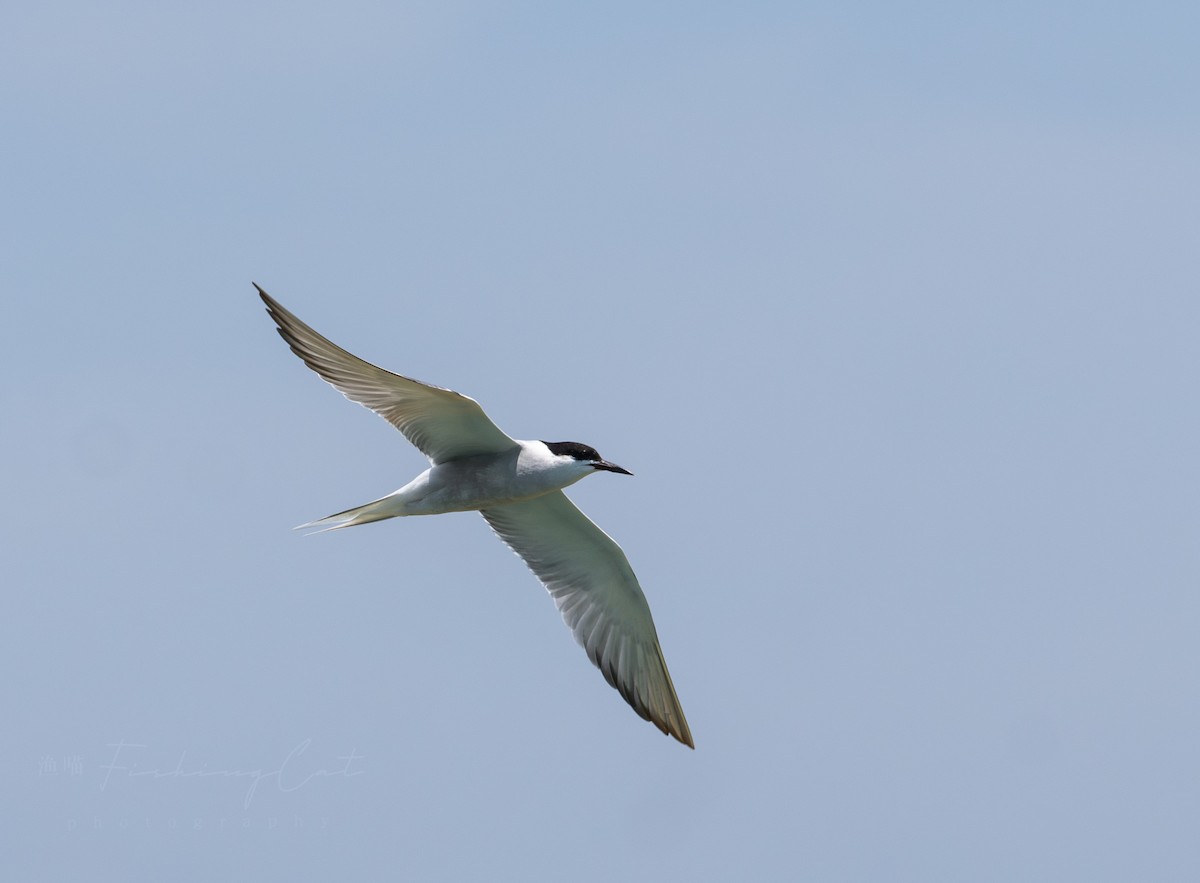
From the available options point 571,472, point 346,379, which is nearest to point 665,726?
point 571,472

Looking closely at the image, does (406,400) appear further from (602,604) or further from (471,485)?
(602,604)

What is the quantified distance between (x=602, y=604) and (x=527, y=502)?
4.59 feet

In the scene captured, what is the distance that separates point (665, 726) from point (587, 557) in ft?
6.09

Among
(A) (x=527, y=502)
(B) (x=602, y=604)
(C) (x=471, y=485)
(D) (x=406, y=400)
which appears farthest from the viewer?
(B) (x=602, y=604)

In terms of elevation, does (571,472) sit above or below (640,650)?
above

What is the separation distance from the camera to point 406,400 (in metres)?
13.5

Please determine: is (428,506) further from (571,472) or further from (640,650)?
(640,650)

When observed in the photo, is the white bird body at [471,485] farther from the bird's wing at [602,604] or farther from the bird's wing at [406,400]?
the bird's wing at [602,604]

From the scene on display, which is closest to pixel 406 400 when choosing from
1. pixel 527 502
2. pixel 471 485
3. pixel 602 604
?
pixel 471 485

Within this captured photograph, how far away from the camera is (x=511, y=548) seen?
15453 millimetres

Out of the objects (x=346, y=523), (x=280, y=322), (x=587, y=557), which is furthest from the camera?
(x=587, y=557)

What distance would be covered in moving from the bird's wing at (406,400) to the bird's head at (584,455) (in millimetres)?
496

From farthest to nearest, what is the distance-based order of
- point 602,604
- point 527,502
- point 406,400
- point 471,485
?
point 602,604 → point 527,502 → point 471,485 → point 406,400

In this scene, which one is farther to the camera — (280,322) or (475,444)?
(475,444)
